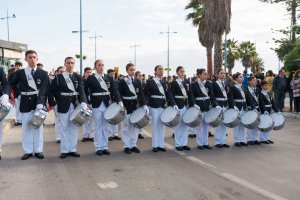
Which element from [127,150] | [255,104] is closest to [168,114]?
[127,150]

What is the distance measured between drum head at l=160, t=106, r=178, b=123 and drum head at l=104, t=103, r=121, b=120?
1066 millimetres

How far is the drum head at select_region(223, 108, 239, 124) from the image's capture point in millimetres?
10091

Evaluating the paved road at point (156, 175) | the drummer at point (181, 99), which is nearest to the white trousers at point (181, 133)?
the drummer at point (181, 99)

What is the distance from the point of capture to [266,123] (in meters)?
10.7

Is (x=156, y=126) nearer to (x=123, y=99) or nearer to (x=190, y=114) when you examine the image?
(x=190, y=114)

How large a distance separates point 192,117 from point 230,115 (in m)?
1.04

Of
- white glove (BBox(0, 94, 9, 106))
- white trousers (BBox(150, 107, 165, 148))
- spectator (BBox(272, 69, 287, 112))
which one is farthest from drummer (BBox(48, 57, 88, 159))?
spectator (BBox(272, 69, 287, 112))

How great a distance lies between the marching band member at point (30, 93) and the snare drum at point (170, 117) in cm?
254

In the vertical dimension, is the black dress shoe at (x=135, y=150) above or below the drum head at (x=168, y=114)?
below

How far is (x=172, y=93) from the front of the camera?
10.1 meters

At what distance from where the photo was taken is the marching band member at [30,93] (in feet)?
28.4

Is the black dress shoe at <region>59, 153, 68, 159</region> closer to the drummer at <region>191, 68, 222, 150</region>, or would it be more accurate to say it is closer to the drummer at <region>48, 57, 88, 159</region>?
the drummer at <region>48, 57, 88, 159</region>

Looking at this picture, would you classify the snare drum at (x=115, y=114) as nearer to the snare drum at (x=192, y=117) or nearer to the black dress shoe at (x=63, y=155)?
the black dress shoe at (x=63, y=155)

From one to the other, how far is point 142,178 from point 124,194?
0.95m
